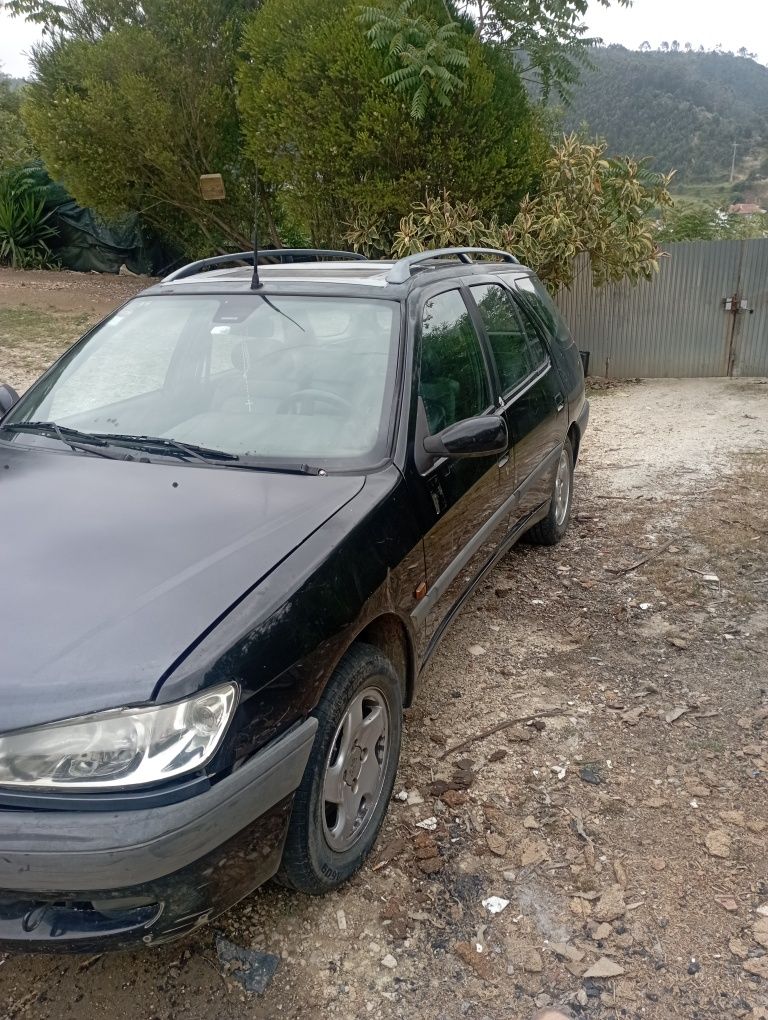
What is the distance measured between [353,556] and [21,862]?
107 cm

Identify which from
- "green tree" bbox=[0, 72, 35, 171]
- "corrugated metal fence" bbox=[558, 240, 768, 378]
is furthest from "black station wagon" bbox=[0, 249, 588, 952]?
"green tree" bbox=[0, 72, 35, 171]

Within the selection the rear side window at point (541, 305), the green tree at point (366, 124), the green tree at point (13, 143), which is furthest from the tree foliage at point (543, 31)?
the green tree at point (13, 143)


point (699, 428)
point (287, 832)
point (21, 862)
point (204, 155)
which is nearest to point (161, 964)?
point (287, 832)

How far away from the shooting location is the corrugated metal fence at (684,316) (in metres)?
9.67

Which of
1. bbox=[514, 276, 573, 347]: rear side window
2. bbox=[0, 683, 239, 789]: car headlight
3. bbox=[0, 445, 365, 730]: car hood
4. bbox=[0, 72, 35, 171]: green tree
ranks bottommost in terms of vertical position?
bbox=[0, 683, 239, 789]: car headlight

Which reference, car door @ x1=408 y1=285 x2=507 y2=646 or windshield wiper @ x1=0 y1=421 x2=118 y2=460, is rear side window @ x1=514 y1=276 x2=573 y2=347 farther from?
windshield wiper @ x1=0 y1=421 x2=118 y2=460

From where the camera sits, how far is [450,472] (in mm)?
2895

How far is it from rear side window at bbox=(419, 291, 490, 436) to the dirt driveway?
48.8 inches

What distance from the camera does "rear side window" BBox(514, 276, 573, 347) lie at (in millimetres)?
4454

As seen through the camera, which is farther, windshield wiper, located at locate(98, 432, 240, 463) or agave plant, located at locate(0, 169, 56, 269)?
agave plant, located at locate(0, 169, 56, 269)

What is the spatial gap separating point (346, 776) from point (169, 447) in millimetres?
1237

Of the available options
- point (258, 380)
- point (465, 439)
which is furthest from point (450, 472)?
point (258, 380)

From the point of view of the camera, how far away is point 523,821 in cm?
265

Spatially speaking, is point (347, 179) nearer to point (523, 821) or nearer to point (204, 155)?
point (204, 155)
